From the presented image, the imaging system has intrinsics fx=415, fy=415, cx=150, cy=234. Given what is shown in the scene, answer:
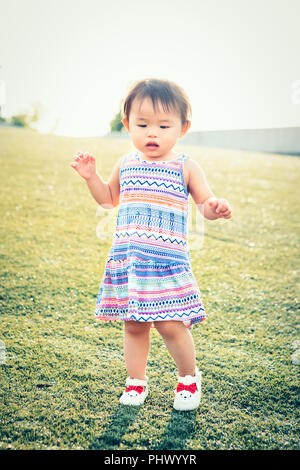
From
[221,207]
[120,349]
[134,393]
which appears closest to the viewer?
[221,207]

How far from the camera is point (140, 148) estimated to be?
1877mm

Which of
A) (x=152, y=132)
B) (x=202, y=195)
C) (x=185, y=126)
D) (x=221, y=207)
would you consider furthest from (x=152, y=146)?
(x=221, y=207)

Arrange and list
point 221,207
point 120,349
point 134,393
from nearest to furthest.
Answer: point 221,207
point 134,393
point 120,349

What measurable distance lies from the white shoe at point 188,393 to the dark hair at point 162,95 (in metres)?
1.17

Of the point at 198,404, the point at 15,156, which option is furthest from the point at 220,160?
the point at 198,404

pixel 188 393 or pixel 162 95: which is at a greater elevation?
pixel 162 95

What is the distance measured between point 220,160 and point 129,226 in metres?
10.1

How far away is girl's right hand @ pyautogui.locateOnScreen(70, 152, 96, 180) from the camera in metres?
1.98

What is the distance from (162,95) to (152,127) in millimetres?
140

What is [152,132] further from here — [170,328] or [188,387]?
Result: [188,387]

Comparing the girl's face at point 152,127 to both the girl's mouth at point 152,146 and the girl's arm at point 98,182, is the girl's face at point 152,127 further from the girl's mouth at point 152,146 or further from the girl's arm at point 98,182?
the girl's arm at point 98,182

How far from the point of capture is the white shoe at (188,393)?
1811 mm

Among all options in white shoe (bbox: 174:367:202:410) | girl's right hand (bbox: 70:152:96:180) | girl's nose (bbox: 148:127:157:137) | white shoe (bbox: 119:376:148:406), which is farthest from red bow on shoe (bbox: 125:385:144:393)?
girl's nose (bbox: 148:127:157:137)

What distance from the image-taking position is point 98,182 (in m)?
2.03
